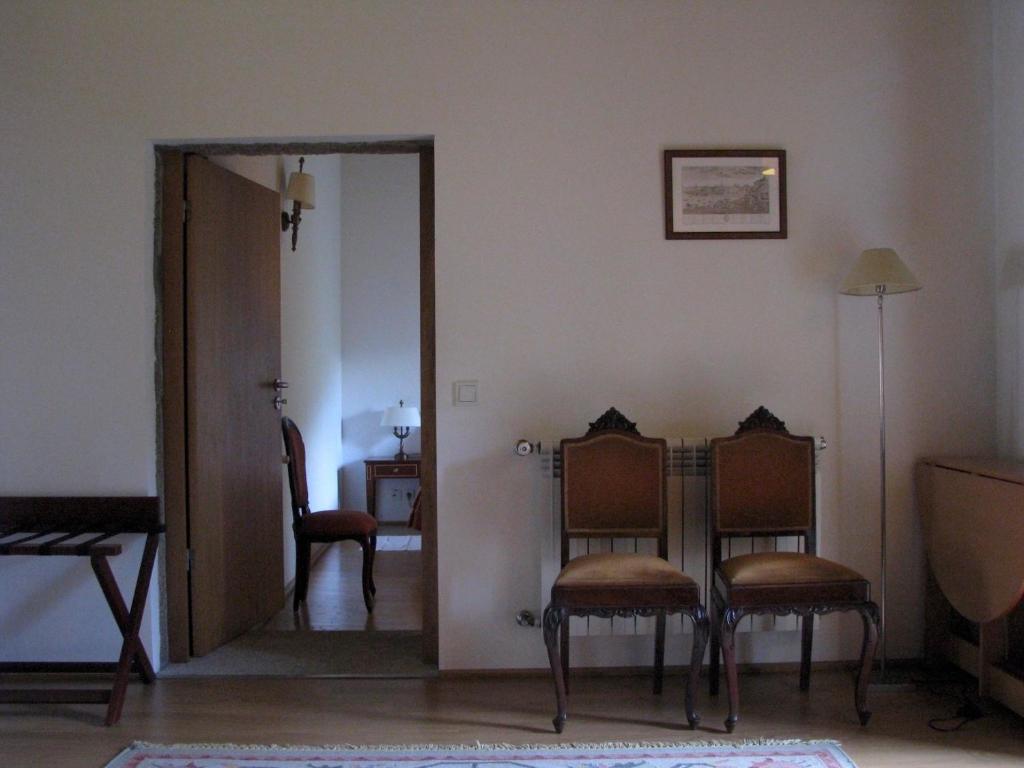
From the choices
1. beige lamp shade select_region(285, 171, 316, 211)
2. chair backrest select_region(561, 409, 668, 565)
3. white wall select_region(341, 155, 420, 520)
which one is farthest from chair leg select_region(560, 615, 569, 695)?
white wall select_region(341, 155, 420, 520)

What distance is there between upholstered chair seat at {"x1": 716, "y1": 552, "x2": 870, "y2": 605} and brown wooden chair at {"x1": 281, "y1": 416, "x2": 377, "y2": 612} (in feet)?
6.60

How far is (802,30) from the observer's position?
2904mm

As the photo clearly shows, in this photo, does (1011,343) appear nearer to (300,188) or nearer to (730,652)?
(730,652)

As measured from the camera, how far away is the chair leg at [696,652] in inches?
92.8

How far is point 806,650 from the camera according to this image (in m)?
2.70

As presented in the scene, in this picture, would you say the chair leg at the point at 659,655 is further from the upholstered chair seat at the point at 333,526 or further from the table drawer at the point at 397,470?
the table drawer at the point at 397,470

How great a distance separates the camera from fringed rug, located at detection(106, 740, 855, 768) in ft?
7.13

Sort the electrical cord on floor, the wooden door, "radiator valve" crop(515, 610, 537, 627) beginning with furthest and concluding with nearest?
the wooden door, "radiator valve" crop(515, 610, 537, 627), the electrical cord on floor

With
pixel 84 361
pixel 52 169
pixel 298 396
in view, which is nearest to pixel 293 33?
pixel 52 169

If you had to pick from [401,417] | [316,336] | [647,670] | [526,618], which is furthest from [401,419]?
[647,670]

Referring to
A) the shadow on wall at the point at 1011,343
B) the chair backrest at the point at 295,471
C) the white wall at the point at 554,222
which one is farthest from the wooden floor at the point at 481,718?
the chair backrest at the point at 295,471

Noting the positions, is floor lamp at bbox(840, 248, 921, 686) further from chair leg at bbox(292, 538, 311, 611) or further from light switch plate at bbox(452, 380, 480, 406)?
chair leg at bbox(292, 538, 311, 611)

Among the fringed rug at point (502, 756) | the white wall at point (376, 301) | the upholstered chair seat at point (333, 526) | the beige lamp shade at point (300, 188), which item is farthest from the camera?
the white wall at point (376, 301)

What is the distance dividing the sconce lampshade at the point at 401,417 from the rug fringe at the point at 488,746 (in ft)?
12.7
